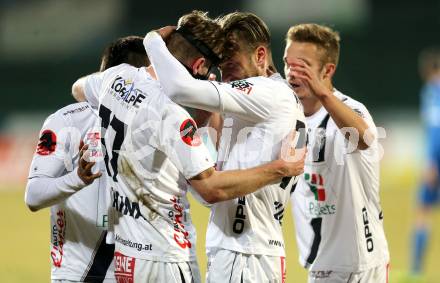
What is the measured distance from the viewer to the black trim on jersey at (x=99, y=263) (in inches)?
185

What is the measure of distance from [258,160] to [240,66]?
54cm

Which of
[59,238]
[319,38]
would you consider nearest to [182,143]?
[59,238]

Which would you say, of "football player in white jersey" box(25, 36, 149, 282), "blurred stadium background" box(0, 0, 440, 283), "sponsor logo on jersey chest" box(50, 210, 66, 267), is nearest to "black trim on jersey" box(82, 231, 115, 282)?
"football player in white jersey" box(25, 36, 149, 282)

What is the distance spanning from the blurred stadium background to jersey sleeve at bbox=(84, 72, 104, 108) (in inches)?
321

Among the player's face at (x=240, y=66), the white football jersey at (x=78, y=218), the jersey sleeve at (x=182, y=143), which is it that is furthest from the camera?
the white football jersey at (x=78, y=218)

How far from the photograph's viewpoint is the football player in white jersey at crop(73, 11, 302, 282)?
4.02m

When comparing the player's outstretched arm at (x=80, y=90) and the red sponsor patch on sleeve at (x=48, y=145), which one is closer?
the red sponsor patch on sleeve at (x=48, y=145)

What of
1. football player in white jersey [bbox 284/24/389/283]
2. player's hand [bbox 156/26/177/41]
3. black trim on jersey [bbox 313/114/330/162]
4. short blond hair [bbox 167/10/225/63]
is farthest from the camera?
black trim on jersey [bbox 313/114/330/162]

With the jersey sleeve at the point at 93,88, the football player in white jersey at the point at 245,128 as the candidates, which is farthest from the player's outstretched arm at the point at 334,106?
the jersey sleeve at the point at 93,88

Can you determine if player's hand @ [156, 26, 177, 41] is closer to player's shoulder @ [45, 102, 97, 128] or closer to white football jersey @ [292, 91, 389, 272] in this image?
player's shoulder @ [45, 102, 97, 128]

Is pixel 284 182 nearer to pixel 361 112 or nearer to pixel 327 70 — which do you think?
pixel 361 112

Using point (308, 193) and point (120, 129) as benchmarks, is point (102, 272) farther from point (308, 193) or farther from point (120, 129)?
point (308, 193)

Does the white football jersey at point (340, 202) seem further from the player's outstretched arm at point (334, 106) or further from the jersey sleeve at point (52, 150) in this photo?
the jersey sleeve at point (52, 150)

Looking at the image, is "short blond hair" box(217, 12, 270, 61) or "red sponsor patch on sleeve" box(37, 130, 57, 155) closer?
"short blond hair" box(217, 12, 270, 61)
